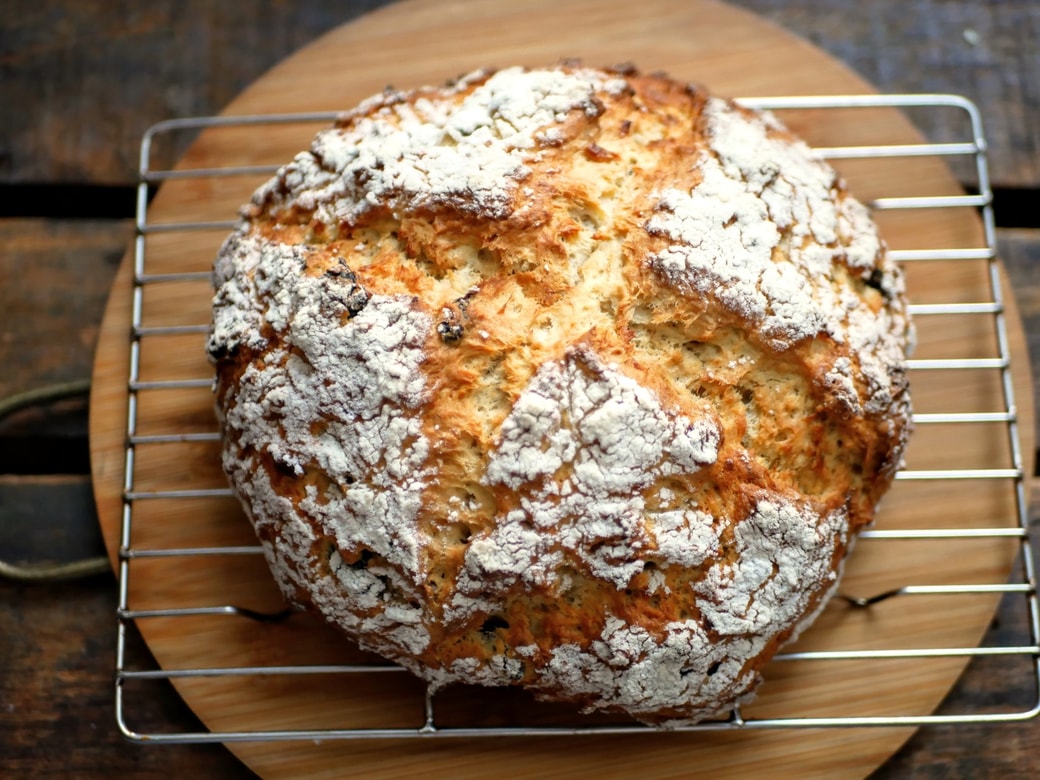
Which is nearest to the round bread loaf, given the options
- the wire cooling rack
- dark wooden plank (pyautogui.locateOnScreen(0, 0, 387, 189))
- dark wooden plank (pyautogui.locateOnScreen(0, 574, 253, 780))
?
the wire cooling rack

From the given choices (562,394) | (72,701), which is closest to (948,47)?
(562,394)

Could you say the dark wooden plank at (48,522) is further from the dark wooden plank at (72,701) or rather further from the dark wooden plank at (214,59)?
the dark wooden plank at (214,59)

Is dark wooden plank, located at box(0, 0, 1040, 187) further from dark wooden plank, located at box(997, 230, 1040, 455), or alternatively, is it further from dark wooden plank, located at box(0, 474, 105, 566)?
dark wooden plank, located at box(0, 474, 105, 566)

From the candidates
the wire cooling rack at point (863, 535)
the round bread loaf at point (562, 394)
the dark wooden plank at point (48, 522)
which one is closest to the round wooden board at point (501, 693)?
the wire cooling rack at point (863, 535)

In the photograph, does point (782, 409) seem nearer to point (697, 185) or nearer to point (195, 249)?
point (697, 185)

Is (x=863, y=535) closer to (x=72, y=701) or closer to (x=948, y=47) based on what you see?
(x=948, y=47)

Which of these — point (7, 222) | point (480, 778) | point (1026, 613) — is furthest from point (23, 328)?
point (1026, 613)
